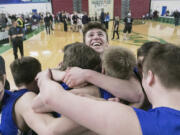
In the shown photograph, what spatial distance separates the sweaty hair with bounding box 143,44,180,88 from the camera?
700 mm

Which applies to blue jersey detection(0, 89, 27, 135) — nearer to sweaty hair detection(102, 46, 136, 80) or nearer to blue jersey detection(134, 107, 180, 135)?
sweaty hair detection(102, 46, 136, 80)

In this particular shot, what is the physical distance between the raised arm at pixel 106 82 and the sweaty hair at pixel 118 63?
55mm

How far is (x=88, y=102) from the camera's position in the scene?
69 cm

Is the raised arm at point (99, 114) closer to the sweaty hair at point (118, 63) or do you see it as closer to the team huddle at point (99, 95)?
the team huddle at point (99, 95)

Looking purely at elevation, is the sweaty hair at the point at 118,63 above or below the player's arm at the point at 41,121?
above

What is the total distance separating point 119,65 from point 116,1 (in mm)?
24357

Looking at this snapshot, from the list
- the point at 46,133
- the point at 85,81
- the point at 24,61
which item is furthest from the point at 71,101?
the point at 24,61

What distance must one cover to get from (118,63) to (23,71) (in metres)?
0.83

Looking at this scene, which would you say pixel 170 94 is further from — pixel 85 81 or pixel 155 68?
pixel 85 81

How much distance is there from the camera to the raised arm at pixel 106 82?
105 cm

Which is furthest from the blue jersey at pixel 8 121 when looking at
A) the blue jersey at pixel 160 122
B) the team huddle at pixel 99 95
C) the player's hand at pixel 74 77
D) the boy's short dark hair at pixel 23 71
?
the blue jersey at pixel 160 122

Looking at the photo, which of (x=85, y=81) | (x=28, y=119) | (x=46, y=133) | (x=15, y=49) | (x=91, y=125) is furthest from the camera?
(x=15, y=49)

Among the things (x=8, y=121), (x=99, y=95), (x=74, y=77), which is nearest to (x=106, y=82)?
(x=99, y=95)

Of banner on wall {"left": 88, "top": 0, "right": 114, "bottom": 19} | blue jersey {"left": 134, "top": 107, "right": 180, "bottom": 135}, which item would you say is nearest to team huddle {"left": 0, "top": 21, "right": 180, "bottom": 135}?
blue jersey {"left": 134, "top": 107, "right": 180, "bottom": 135}
